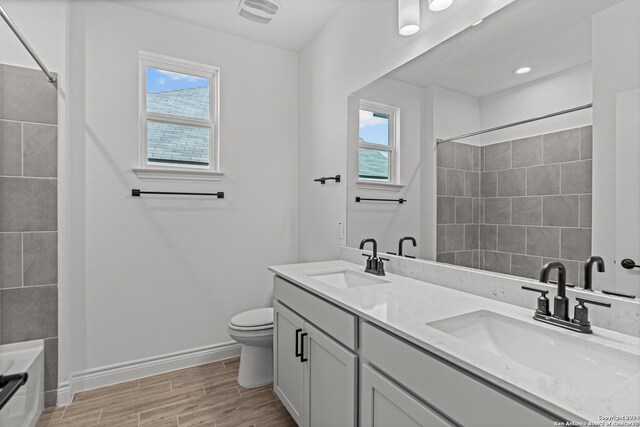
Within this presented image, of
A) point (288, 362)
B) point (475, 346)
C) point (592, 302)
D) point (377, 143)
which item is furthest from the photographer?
point (377, 143)

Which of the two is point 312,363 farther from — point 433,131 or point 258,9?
point 258,9

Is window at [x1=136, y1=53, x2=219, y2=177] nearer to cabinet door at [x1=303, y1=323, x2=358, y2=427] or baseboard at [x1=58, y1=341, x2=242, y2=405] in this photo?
baseboard at [x1=58, y1=341, x2=242, y2=405]

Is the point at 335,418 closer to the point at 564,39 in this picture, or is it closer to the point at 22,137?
the point at 564,39

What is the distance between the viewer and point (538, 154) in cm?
118

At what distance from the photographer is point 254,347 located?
225 centimetres

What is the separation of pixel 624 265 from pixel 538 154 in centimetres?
44

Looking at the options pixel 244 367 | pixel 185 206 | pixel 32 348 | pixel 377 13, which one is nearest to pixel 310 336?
pixel 244 367

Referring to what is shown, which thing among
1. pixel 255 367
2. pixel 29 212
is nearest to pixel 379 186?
pixel 255 367

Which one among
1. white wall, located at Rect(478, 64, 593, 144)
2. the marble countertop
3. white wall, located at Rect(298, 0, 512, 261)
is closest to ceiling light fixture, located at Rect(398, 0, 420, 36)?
white wall, located at Rect(298, 0, 512, 261)

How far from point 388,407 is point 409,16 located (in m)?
1.76

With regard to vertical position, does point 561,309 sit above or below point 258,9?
below

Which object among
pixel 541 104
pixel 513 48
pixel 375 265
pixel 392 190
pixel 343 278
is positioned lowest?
pixel 343 278

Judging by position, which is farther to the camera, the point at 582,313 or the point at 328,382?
the point at 328,382

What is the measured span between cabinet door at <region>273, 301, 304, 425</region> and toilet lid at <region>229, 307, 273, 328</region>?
28 cm
